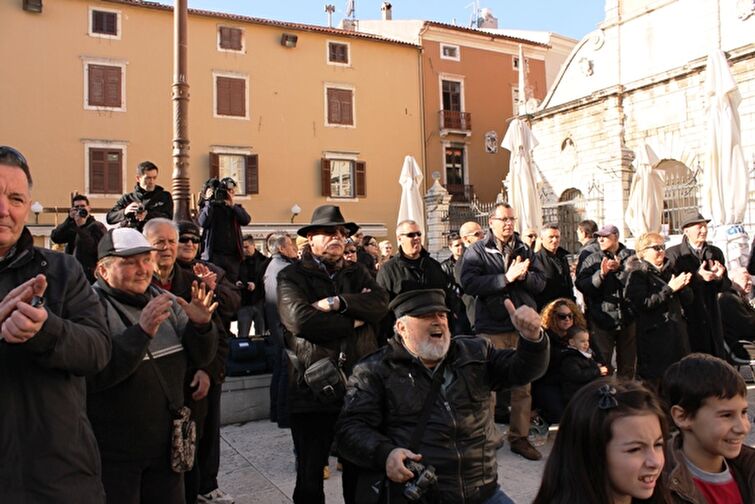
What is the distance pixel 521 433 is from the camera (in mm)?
5375

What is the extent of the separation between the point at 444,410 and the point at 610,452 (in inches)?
33.2

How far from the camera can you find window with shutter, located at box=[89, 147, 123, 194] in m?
24.5

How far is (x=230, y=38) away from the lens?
27.1 meters

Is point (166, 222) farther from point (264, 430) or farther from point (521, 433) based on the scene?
point (521, 433)

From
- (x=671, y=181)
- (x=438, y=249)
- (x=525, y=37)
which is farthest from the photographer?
(x=525, y=37)

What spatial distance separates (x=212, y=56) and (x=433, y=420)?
2656 cm

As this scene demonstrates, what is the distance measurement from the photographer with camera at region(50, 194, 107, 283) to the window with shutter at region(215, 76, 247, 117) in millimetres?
20249

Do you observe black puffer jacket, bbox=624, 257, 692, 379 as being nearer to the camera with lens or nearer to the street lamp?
the camera with lens

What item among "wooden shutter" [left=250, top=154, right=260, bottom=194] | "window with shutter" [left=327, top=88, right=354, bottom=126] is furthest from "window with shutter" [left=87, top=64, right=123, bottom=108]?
"window with shutter" [left=327, top=88, right=354, bottom=126]

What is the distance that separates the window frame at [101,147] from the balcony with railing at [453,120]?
15013 millimetres

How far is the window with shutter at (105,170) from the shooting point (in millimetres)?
24453

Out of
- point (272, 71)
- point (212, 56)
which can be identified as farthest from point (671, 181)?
point (212, 56)

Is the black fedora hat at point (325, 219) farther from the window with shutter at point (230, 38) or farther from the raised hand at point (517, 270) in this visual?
the window with shutter at point (230, 38)

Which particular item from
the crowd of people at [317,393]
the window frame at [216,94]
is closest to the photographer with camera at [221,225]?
the crowd of people at [317,393]
